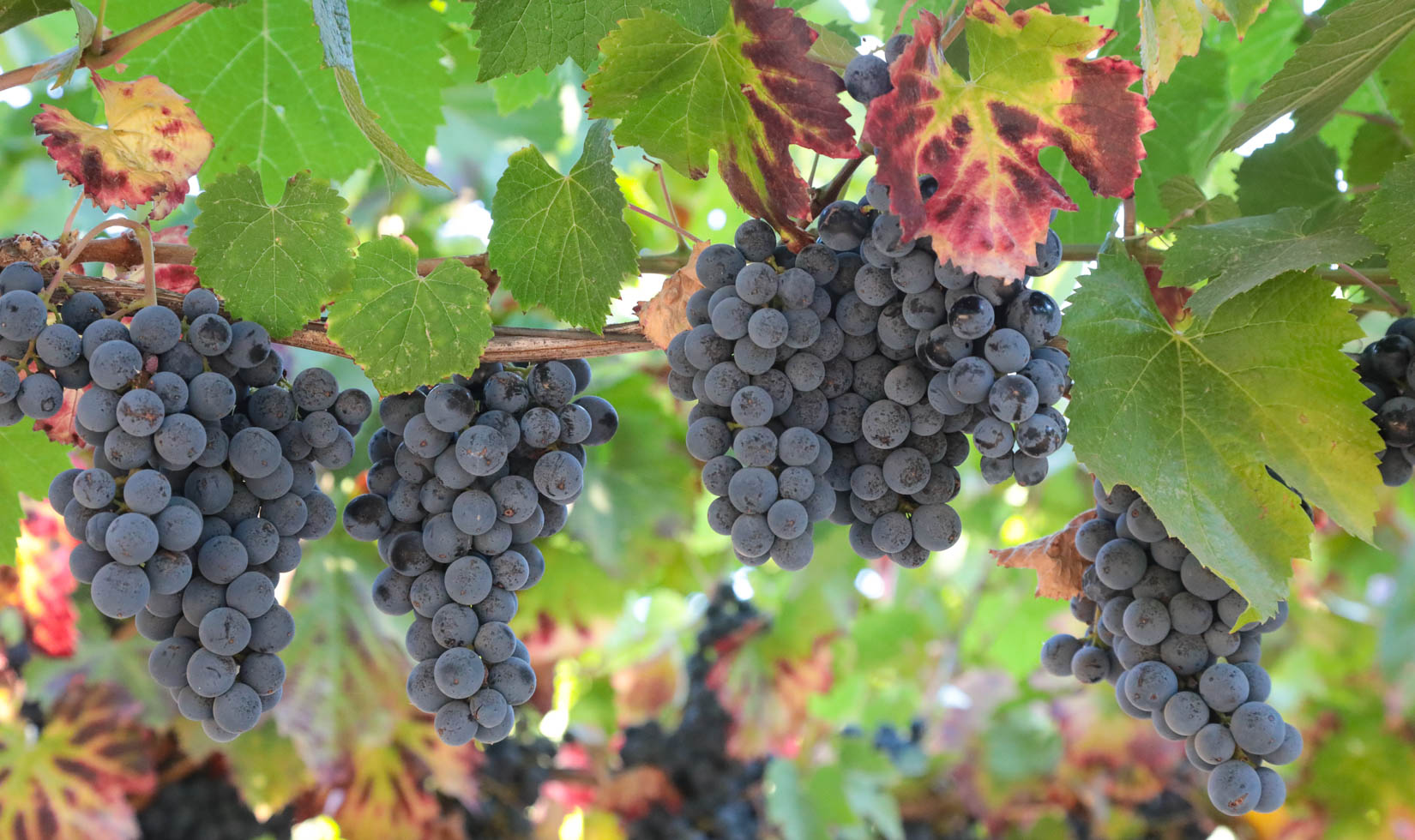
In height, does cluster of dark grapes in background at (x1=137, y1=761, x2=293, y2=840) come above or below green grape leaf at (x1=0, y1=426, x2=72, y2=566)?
below

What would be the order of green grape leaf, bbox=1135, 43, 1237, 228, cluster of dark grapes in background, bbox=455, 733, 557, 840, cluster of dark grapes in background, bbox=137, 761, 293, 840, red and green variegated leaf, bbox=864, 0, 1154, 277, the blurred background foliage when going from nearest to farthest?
red and green variegated leaf, bbox=864, 0, 1154, 277
green grape leaf, bbox=1135, 43, 1237, 228
the blurred background foliage
cluster of dark grapes in background, bbox=137, 761, 293, 840
cluster of dark grapes in background, bbox=455, 733, 557, 840

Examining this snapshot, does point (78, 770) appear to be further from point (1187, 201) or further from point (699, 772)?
point (1187, 201)

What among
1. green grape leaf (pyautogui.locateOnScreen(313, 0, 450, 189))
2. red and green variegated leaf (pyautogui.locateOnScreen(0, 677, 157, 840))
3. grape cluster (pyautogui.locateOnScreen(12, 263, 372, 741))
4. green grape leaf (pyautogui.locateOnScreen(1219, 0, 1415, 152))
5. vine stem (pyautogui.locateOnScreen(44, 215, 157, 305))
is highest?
green grape leaf (pyautogui.locateOnScreen(1219, 0, 1415, 152))

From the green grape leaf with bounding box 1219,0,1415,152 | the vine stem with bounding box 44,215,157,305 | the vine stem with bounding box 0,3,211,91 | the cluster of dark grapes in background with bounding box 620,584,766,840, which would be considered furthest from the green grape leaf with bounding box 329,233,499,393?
the cluster of dark grapes in background with bounding box 620,584,766,840

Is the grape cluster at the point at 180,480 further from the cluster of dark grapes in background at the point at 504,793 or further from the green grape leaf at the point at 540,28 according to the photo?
the cluster of dark grapes in background at the point at 504,793

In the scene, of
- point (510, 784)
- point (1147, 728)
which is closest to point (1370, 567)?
point (1147, 728)

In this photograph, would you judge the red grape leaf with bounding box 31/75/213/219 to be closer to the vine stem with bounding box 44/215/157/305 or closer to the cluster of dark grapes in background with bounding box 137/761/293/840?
the vine stem with bounding box 44/215/157/305

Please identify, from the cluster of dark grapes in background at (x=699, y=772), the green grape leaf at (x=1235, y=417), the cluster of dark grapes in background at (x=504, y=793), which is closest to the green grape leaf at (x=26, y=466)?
the green grape leaf at (x=1235, y=417)
